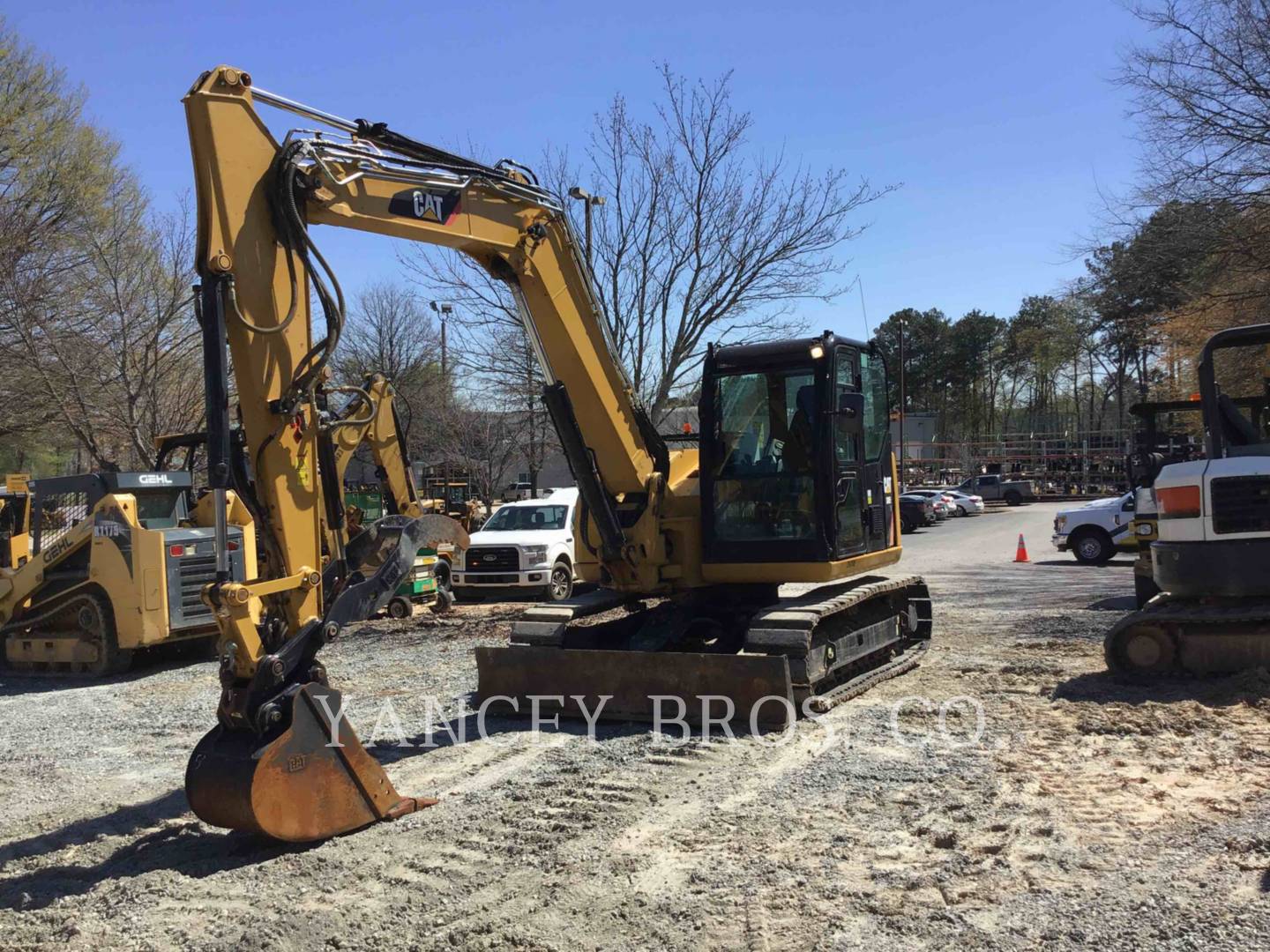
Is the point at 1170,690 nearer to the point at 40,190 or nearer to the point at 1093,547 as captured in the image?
the point at 1093,547

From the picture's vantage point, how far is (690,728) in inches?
323

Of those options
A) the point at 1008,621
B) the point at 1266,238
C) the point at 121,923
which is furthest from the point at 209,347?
the point at 1266,238

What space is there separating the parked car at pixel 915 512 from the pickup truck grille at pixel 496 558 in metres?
23.6

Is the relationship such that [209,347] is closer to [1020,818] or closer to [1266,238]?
[1020,818]

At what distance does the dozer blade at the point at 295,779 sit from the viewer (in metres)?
5.61

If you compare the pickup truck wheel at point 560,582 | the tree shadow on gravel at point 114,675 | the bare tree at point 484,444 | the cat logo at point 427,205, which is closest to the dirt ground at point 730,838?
the tree shadow on gravel at point 114,675

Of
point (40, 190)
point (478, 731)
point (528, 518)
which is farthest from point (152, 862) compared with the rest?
point (40, 190)

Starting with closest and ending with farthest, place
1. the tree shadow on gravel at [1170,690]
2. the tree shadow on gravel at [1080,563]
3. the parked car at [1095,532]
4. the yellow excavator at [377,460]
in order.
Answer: the yellow excavator at [377,460] → the tree shadow on gravel at [1170,690] → the tree shadow on gravel at [1080,563] → the parked car at [1095,532]

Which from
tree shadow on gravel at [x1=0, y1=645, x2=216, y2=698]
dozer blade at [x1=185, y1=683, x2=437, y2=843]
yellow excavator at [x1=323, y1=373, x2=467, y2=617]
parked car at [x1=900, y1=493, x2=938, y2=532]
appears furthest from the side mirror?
parked car at [x1=900, y1=493, x2=938, y2=532]

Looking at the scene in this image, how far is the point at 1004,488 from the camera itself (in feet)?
184

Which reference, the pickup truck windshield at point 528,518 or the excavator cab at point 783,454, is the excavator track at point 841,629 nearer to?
the excavator cab at point 783,454

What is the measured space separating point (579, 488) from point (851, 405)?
235 cm

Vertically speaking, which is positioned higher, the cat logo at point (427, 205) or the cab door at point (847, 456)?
the cat logo at point (427, 205)

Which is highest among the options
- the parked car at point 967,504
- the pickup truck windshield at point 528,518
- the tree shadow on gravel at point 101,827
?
the pickup truck windshield at point 528,518
